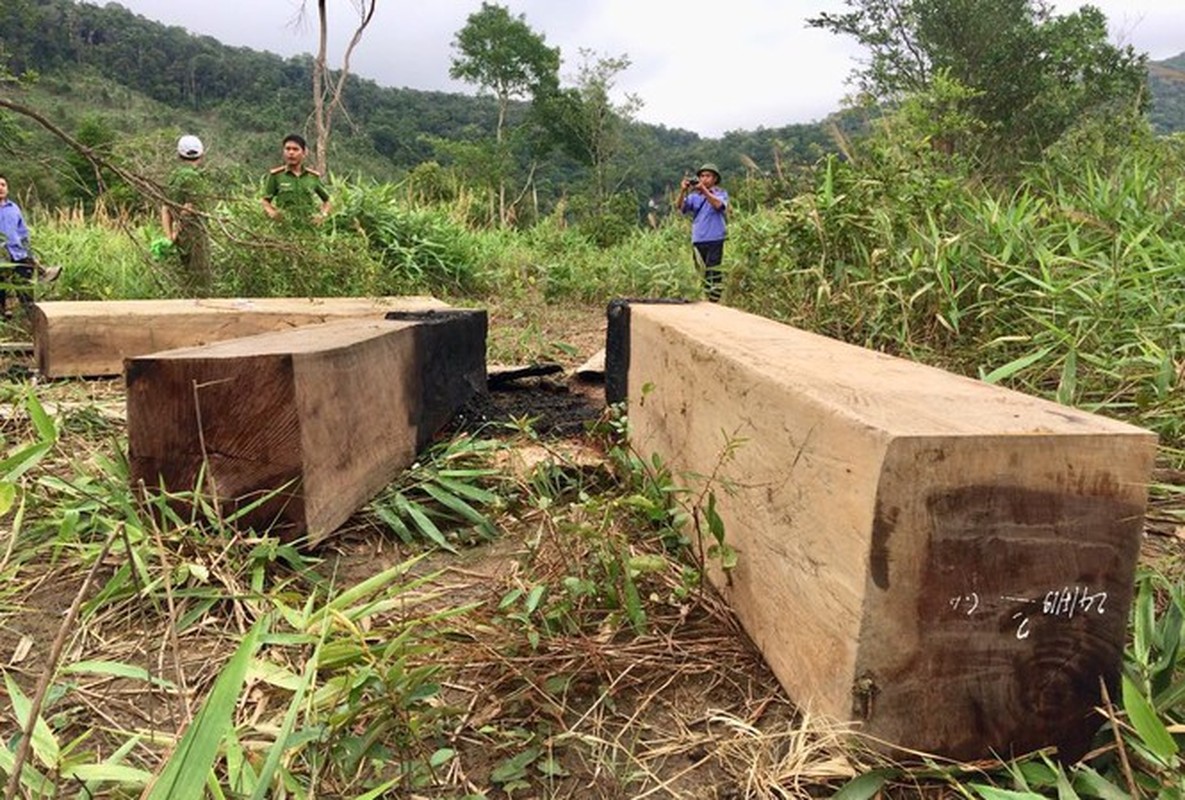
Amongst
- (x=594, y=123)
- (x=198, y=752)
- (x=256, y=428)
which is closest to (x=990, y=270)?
(x=256, y=428)

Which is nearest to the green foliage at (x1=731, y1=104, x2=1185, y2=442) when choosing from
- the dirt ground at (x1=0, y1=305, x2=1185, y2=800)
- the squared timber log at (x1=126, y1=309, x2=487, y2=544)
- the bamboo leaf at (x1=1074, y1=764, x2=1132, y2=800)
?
the dirt ground at (x1=0, y1=305, x2=1185, y2=800)

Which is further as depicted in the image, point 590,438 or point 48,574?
point 590,438

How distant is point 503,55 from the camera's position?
100ft

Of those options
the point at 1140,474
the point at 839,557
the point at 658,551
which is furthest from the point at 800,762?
the point at 658,551

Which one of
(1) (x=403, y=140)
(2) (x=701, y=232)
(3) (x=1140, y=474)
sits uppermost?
(1) (x=403, y=140)

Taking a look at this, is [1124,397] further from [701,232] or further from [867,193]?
[701,232]

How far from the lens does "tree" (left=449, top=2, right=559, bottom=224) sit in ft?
100

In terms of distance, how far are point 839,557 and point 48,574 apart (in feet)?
4.93

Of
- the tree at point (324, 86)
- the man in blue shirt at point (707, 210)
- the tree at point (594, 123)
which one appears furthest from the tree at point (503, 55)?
the man in blue shirt at point (707, 210)

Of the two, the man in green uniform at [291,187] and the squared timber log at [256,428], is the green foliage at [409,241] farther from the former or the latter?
the squared timber log at [256,428]

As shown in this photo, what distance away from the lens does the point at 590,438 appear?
243 centimetres

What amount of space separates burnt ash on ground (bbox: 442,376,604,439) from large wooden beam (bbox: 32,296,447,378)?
1.76 ft

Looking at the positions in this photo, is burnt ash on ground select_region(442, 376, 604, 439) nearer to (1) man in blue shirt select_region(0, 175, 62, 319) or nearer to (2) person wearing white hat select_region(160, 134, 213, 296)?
(2) person wearing white hat select_region(160, 134, 213, 296)

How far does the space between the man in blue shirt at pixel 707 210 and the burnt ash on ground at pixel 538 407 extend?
10.7 ft
